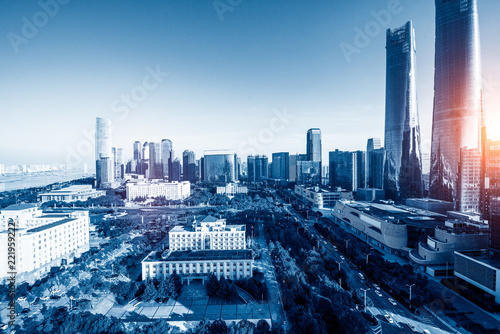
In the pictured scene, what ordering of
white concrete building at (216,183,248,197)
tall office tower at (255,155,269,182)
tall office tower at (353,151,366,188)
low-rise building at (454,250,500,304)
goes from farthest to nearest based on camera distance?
tall office tower at (255,155,269,182), white concrete building at (216,183,248,197), tall office tower at (353,151,366,188), low-rise building at (454,250,500,304)

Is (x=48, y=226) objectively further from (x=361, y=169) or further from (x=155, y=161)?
(x=155, y=161)

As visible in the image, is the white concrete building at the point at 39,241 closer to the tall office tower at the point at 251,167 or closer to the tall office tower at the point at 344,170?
the tall office tower at the point at 344,170

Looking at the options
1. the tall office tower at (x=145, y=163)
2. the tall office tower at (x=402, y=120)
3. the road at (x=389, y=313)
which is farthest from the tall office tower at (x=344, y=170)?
the tall office tower at (x=145, y=163)

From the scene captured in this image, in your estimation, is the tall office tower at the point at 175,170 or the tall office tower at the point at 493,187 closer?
the tall office tower at the point at 493,187

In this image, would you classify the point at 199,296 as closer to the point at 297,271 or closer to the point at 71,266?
the point at 297,271

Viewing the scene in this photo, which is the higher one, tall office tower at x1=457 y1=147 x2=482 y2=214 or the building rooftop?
tall office tower at x1=457 y1=147 x2=482 y2=214

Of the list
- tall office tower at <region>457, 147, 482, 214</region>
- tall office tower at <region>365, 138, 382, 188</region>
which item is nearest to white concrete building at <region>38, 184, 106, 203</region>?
tall office tower at <region>365, 138, 382, 188</region>

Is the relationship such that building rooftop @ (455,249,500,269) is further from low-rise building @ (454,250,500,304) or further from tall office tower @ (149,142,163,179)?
tall office tower @ (149,142,163,179)
